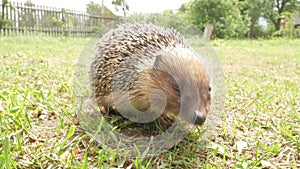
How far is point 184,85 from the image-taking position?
1.96 m

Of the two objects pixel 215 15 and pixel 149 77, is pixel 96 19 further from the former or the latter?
pixel 149 77

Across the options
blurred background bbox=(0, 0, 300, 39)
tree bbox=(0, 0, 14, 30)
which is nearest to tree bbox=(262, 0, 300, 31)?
blurred background bbox=(0, 0, 300, 39)

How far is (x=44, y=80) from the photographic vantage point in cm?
384

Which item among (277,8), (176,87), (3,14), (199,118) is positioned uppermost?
(277,8)

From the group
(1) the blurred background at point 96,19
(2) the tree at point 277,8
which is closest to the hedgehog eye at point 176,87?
(1) the blurred background at point 96,19

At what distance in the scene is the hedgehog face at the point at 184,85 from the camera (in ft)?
6.26

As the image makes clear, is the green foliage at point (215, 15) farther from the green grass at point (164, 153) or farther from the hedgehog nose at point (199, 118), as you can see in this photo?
the hedgehog nose at point (199, 118)

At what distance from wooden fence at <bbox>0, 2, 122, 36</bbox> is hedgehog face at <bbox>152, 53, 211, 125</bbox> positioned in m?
15.1

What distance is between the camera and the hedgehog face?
6.26 feet

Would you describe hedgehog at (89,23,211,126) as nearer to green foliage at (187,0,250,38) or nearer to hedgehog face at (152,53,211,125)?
hedgehog face at (152,53,211,125)

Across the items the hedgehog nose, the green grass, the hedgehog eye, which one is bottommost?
the green grass

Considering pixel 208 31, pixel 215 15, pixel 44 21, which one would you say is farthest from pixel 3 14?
pixel 215 15

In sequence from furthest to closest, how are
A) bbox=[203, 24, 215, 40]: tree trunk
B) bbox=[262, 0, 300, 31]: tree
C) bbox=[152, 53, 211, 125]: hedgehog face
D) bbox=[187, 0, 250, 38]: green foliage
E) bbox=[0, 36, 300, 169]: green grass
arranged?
bbox=[262, 0, 300, 31]: tree
bbox=[187, 0, 250, 38]: green foliage
bbox=[203, 24, 215, 40]: tree trunk
bbox=[152, 53, 211, 125]: hedgehog face
bbox=[0, 36, 300, 169]: green grass

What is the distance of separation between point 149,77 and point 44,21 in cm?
1669
